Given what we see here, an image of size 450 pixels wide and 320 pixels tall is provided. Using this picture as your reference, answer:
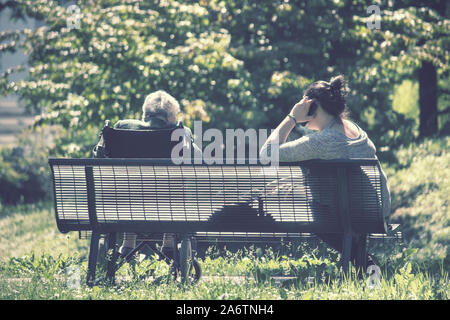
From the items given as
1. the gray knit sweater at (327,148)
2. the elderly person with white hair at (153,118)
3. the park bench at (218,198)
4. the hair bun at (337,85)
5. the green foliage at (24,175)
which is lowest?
the green foliage at (24,175)

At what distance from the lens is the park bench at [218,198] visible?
15.1ft

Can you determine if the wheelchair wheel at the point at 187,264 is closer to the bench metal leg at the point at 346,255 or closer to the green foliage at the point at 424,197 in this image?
the bench metal leg at the point at 346,255

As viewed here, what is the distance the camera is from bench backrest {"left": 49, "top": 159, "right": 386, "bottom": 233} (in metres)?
4.59

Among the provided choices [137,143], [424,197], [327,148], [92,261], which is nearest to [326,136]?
[327,148]

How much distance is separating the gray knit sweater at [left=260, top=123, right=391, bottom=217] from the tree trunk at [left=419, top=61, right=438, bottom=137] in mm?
6725

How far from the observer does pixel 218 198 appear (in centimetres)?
470

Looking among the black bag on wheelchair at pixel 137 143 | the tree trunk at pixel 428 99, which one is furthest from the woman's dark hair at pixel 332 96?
the tree trunk at pixel 428 99

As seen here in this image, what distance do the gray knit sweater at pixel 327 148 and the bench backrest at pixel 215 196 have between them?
2.8 inches

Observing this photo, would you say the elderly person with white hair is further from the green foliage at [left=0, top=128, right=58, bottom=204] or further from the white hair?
the green foliage at [left=0, top=128, right=58, bottom=204]

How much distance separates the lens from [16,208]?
12.0 m

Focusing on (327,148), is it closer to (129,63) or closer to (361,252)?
(361,252)

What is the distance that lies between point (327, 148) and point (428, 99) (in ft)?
23.3

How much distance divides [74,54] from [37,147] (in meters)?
4.55
